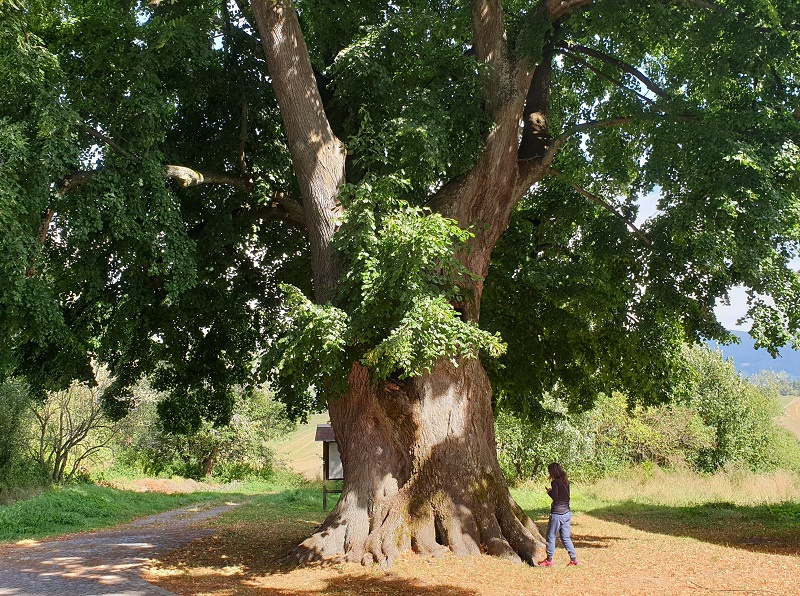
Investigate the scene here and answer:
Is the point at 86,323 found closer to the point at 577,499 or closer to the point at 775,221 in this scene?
the point at 775,221

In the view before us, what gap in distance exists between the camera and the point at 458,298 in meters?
10.0

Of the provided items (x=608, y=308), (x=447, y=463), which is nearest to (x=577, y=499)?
(x=608, y=308)

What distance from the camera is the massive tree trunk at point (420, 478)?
9438 mm

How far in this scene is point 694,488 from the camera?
2317 cm

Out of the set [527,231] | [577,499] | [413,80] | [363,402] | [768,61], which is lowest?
[577,499]

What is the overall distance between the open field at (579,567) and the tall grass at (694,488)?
11.7 ft

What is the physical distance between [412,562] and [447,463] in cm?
153

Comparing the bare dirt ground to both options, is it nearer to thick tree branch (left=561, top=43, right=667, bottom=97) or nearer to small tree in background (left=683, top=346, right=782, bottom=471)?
thick tree branch (left=561, top=43, right=667, bottom=97)

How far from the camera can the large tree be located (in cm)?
913

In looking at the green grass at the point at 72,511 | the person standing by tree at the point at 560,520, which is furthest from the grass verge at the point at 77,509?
the person standing by tree at the point at 560,520

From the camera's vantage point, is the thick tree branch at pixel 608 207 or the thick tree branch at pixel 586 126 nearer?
the thick tree branch at pixel 586 126

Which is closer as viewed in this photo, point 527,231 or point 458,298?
point 458,298

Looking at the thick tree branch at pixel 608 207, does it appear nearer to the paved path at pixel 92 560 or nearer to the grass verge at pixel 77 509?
the paved path at pixel 92 560

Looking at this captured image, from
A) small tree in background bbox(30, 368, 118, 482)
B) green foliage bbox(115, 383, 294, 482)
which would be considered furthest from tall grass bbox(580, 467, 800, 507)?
small tree in background bbox(30, 368, 118, 482)
